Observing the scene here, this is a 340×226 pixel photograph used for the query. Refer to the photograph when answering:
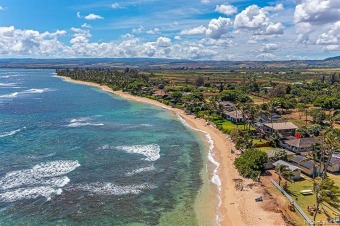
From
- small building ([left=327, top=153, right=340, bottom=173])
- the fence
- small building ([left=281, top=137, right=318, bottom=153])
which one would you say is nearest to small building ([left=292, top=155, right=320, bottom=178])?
small building ([left=327, top=153, right=340, bottom=173])

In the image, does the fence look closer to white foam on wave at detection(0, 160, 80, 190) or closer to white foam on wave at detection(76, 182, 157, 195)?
white foam on wave at detection(76, 182, 157, 195)

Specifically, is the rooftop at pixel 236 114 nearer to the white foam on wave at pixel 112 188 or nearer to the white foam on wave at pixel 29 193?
the white foam on wave at pixel 112 188

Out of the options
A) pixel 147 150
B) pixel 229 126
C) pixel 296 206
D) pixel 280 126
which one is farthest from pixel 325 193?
pixel 229 126

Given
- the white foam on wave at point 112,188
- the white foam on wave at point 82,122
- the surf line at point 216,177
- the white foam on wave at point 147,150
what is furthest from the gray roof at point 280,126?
the white foam on wave at point 82,122

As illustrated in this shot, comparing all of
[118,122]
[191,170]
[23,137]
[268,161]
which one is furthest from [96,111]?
[268,161]

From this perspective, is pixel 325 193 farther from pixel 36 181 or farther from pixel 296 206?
pixel 36 181
